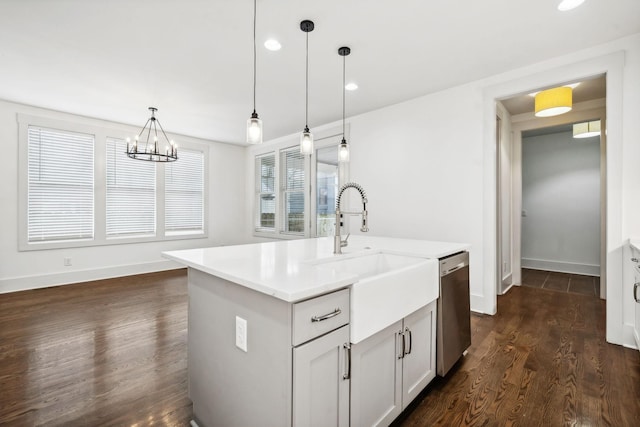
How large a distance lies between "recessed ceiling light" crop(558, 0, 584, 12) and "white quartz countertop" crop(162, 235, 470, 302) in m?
1.91

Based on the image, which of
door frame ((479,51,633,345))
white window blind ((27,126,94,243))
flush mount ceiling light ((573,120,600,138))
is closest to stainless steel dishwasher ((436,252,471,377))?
door frame ((479,51,633,345))

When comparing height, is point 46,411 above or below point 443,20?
below

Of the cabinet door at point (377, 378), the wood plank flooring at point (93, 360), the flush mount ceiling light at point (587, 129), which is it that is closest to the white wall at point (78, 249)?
the wood plank flooring at point (93, 360)

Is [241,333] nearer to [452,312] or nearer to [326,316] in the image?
[326,316]

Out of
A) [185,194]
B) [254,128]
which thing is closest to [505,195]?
[254,128]

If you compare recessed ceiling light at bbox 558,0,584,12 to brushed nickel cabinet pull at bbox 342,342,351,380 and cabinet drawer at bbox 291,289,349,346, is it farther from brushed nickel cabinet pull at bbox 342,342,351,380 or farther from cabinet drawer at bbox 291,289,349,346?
brushed nickel cabinet pull at bbox 342,342,351,380

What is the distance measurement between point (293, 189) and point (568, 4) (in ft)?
15.1

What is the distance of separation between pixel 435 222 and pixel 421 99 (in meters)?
1.64

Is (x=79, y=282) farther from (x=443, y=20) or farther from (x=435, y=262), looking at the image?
(x=443, y=20)

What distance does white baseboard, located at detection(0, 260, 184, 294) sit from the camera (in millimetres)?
4199

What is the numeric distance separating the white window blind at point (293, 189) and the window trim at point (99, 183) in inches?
68.3

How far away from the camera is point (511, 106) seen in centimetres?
409

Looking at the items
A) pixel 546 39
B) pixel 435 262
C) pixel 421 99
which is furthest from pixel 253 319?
pixel 421 99

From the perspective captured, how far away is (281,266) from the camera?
4.81ft
